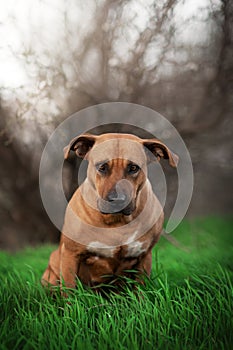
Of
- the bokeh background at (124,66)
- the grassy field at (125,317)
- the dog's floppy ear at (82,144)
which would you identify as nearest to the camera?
the grassy field at (125,317)

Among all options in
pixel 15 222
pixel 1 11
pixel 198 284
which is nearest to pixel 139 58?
pixel 1 11

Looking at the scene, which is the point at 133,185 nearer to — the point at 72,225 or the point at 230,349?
the point at 72,225

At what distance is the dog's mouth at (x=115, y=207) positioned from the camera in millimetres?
1775

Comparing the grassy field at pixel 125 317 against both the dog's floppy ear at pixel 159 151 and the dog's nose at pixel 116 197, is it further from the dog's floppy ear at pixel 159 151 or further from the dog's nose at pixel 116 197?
the dog's floppy ear at pixel 159 151

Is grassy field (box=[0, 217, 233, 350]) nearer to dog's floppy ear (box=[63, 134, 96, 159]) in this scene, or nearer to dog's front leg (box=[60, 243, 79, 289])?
dog's front leg (box=[60, 243, 79, 289])

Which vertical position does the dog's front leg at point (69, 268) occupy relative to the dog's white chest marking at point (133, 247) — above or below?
below

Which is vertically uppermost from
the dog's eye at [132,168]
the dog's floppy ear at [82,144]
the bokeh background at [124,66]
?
the bokeh background at [124,66]

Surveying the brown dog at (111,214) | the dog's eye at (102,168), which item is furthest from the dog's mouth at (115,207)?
the dog's eye at (102,168)

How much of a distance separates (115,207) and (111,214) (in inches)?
5.0

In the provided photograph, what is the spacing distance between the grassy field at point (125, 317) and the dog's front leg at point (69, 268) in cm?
6

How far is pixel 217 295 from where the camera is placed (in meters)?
1.81

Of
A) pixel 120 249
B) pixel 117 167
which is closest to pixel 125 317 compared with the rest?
pixel 120 249

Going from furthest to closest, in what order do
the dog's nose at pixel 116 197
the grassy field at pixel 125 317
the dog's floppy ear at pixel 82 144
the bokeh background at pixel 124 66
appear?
the bokeh background at pixel 124 66 < the dog's floppy ear at pixel 82 144 < the dog's nose at pixel 116 197 < the grassy field at pixel 125 317

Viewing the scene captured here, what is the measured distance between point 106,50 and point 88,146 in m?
1.07
